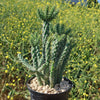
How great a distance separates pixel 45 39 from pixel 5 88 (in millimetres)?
1481

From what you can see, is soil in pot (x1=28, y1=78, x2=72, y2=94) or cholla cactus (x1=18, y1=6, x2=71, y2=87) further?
soil in pot (x1=28, y1=78, x2=72, y2=94)

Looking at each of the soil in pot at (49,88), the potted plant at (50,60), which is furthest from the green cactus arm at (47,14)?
the soil in pot at (49,88)

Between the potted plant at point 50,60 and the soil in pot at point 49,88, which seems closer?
the potted plant at point 50,60

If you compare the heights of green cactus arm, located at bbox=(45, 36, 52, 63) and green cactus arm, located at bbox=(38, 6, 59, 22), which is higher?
green cactus arm, located at bbox=(38, 6, 59, 22)

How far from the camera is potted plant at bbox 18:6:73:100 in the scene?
1766mm

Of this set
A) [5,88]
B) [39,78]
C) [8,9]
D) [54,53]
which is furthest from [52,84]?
[8,9]

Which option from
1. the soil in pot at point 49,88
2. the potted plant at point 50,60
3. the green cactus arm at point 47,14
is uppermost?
the green cactus arm at point 47,14

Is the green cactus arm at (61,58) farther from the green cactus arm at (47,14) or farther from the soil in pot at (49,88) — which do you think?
the green cactus arm at (47,14)

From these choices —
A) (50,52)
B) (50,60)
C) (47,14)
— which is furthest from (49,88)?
(47,14)

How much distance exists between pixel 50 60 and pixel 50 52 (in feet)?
0.34

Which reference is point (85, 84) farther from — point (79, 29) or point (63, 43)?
point (79, 29)

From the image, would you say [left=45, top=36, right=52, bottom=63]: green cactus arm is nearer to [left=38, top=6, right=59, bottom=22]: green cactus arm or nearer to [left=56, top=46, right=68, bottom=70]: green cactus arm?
[left=56, top=46, right=68, bottom=70]: green cactus arm

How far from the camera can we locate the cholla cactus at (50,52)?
175 centimetres

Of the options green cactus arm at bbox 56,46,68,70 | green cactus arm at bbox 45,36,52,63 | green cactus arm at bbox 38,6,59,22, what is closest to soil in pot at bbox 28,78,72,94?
green cactus arm at bbox 56,46,68,70
